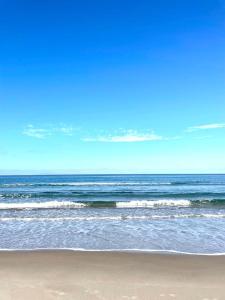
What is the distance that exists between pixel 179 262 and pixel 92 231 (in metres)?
4.95

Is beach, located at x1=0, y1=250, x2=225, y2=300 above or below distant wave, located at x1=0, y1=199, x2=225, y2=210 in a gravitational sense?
above

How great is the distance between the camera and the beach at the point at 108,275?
5.48 metres

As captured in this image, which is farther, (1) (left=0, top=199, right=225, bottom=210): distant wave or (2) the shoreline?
(1) (left=0, top=199, right=225, bottom=210): distant wave

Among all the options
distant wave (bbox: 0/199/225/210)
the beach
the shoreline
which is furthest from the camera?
distant wave (bbox: 0/199/225/210)

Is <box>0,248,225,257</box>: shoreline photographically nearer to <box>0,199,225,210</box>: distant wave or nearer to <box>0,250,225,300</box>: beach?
<box>0,250,225,300</box>: beach

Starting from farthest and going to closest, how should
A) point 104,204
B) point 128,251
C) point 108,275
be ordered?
point 104,204
point 128,251
point 108,275

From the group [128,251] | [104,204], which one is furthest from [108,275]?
[104,204]

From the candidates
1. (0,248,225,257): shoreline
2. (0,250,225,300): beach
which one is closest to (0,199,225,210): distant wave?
(0,248,225,257): shoreline

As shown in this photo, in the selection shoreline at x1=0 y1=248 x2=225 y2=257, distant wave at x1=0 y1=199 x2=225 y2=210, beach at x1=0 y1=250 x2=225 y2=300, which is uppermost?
beach at x1=0 y1=250 x2=225 y2=300

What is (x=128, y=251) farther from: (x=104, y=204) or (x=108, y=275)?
(x=104, y=204)

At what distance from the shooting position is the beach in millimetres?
5480

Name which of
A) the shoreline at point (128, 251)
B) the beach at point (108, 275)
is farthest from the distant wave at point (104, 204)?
the beach at point (108, 275)

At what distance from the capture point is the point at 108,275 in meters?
6.58

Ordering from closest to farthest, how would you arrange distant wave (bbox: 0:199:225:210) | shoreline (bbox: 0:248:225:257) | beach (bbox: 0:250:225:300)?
1. beach (bbox: 0:250:225:300)
2. shoreline (bbox: 0:248:225:257)
3. distant wave (bbox: 0:199:225:210)
